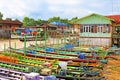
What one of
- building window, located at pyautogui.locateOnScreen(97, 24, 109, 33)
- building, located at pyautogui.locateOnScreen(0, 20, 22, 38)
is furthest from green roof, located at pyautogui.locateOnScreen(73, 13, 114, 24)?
building, located at pyautogui.locateOnScreen(0, 20, 22, 38)

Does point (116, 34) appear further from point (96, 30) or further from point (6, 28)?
point (6, 28)

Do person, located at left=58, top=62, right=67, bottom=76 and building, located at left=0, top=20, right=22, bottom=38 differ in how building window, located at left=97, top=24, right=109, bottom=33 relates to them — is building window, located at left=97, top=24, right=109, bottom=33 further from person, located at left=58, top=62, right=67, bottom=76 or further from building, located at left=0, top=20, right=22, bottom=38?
building, located at left=0, top=20, right=22, bottom=38

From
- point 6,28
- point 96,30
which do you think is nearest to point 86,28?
point 96,30

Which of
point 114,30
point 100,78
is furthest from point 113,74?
point 114,30

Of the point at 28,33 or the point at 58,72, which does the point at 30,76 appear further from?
the point at 28,33

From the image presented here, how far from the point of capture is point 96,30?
26.0 m

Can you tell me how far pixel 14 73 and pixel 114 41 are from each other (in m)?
18.1

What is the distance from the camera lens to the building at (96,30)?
25.4 meters

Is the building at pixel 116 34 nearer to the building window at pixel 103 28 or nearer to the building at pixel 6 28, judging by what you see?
the building window at pixel 103 28

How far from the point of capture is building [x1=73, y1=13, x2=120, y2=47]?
25377mm

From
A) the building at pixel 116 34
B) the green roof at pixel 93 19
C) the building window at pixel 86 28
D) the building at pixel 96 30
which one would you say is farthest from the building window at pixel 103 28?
the building at pixel 116 34

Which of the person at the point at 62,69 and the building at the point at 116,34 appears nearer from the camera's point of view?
the person at the point at 62,69

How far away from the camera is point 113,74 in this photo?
43.9 feet

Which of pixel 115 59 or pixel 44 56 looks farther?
pixel 115 59
